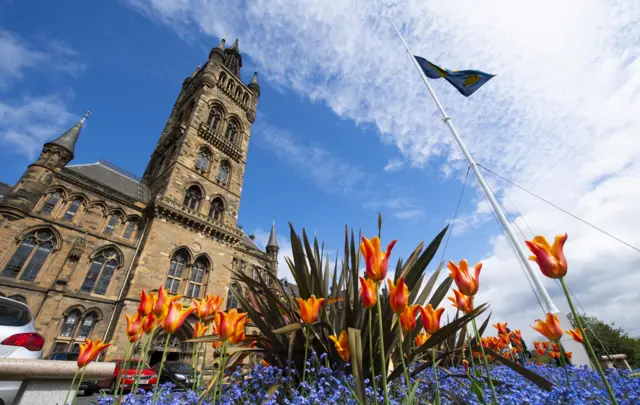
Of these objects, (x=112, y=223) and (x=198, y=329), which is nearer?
(x=198, y=329)

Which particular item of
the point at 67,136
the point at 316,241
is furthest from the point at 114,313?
the point at 316,241

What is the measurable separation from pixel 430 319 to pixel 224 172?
62.2 feet

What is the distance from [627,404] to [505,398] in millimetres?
558

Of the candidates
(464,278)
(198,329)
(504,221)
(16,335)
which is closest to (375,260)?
(464,278)

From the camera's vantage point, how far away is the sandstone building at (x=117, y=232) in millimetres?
10516

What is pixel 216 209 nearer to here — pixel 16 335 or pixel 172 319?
pixel 16 335

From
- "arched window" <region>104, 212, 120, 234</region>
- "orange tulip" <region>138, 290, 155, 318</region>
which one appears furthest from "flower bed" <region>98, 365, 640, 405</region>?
"arched window" <region>104, 212, 120, 234</region>

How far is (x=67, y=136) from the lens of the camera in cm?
1348

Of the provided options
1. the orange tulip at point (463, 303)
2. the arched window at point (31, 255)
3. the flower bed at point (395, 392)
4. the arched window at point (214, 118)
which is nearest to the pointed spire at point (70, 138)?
the arched window at point (31, 255)

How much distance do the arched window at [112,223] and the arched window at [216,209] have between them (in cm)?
464

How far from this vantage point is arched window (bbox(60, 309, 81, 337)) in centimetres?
1057

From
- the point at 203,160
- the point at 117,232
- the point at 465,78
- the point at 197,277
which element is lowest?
the point at 197,277

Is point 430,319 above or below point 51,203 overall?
below

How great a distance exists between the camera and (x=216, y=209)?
17047 mm
